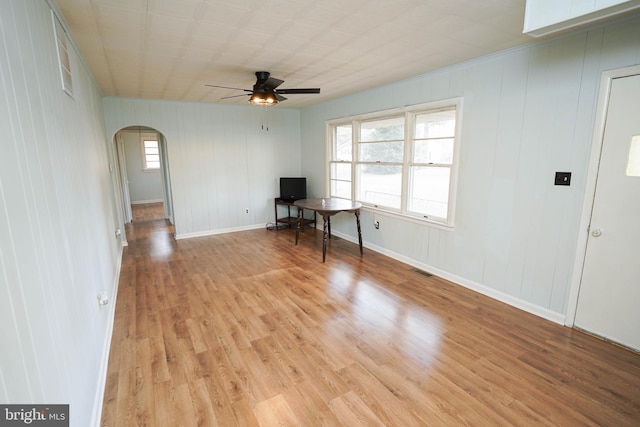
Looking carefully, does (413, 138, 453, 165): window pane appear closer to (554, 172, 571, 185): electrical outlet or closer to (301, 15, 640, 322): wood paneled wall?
(301, 15, 640, 322): wood paneled wall

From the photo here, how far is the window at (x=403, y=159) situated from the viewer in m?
3.67

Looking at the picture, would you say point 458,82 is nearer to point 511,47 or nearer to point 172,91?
point 511,47

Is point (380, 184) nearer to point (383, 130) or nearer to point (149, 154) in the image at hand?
point (383, 130)

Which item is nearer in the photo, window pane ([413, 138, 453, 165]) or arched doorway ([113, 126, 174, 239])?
window pane ([413, 138, 453, 165])

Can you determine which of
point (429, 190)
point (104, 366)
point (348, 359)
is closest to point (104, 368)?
point (104, 366)

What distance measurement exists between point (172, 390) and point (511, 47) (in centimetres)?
397

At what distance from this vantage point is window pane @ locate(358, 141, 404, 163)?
14.3 ft

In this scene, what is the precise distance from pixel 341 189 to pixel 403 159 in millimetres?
1713

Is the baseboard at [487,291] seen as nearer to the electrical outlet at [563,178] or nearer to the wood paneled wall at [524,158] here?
the wood paneled wall at [524,158]

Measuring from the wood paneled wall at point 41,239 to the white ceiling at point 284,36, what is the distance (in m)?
0.67

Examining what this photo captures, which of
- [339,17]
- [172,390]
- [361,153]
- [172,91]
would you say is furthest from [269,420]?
[172,91]

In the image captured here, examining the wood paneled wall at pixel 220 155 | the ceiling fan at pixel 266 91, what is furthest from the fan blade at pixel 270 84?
the wood paneled wall at pixel 220 155

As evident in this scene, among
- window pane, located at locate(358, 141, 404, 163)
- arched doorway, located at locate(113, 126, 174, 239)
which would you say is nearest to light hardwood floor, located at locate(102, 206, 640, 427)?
window pane, located at locate(358, 141, 404, 163)

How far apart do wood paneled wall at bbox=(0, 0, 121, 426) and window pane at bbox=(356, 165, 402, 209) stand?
12.0ft
